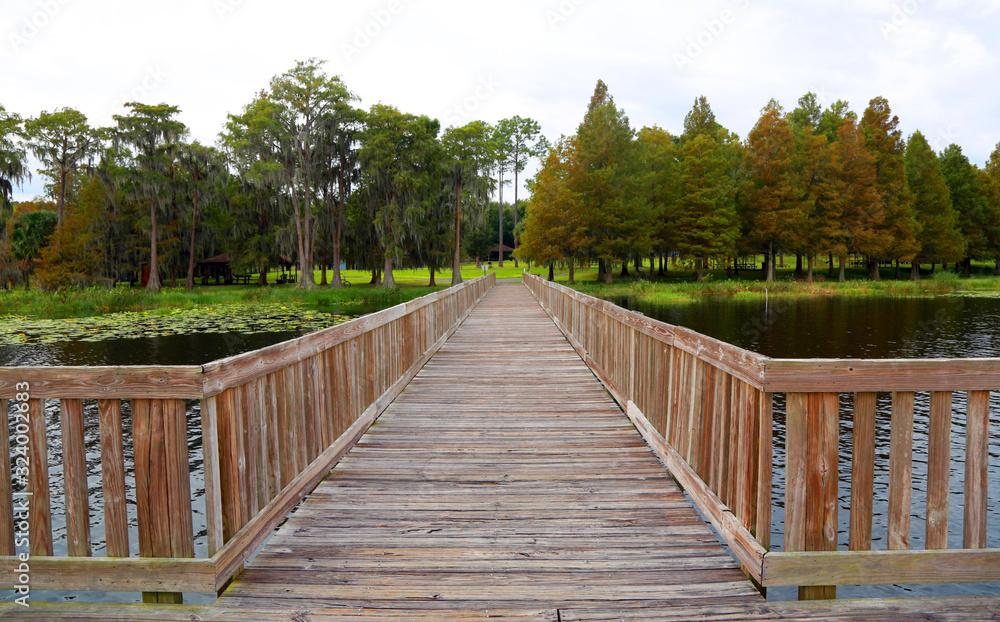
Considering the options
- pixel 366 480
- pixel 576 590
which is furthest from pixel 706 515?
pixel 366 480

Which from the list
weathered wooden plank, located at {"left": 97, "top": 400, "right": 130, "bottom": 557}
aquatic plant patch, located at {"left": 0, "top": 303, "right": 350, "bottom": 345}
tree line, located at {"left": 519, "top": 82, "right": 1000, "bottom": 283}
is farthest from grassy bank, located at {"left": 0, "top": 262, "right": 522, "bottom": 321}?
weathered wooden plank, located at {"left": 97, "top": 400, "right": 130, "bottom": 557}

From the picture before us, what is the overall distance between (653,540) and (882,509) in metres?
3.82

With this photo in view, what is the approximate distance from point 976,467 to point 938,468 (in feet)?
0.55

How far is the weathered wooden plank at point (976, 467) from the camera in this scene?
2531 millimetres

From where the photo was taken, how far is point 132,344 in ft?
52.2

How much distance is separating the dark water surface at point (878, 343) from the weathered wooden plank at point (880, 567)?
0.74ft

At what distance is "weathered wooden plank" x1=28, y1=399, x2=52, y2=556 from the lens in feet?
8.11

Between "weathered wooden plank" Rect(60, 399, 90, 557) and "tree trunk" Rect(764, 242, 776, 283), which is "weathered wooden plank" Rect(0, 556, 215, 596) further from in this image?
"tree trunk" Rect(764, 242, 776, 283)

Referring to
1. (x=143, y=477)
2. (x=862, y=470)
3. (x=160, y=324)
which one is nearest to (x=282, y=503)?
(x=143, y=477)

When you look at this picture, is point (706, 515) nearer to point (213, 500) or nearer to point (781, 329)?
point (213, 500)

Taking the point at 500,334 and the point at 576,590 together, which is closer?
the point at 576,590

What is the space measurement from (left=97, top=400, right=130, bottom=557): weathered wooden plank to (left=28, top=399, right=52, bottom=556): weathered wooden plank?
0.23 meters

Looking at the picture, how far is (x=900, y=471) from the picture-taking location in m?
2.56

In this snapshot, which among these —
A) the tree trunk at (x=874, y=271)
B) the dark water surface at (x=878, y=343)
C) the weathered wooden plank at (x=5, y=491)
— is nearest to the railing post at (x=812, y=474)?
the dark water surface at (x=878, y=343)
